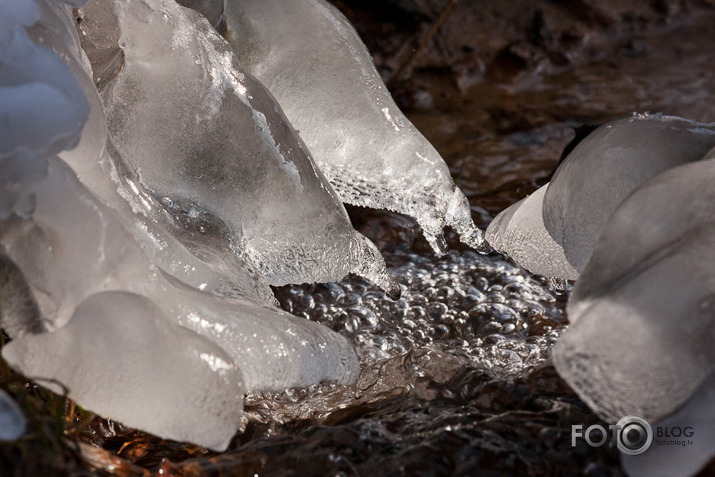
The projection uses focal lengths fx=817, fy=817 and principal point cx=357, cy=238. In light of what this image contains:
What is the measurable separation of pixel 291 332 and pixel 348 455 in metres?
0.17

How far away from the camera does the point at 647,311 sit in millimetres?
832

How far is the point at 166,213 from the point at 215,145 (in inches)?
5.5

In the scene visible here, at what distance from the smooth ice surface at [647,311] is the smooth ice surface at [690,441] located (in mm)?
45

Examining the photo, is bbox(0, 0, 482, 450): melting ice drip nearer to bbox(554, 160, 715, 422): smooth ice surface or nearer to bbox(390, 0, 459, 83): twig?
bbox(554, 160, 715, 422): smooth ice surface

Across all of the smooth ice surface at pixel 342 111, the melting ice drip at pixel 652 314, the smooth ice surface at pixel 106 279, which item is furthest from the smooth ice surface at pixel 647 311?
the smooth ice surface at pixel 342 111

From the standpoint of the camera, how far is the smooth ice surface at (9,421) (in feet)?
2.31

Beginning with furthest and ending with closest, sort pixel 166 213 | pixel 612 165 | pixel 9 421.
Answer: pixel 166 213
pixel 612 165
pixel 9 421

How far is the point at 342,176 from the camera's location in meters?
1.54

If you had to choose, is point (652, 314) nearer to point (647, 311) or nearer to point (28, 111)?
point (647, 311)

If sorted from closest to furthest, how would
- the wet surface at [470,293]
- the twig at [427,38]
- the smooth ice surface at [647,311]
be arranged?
the smooth ice surface at [647,311] < the wet surface at [470,293] < the twig at [427,38]

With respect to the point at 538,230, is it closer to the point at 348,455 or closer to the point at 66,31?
the point at 348,455

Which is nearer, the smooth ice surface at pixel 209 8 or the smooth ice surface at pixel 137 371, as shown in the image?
the smooth ice surface at pixel 137 371
